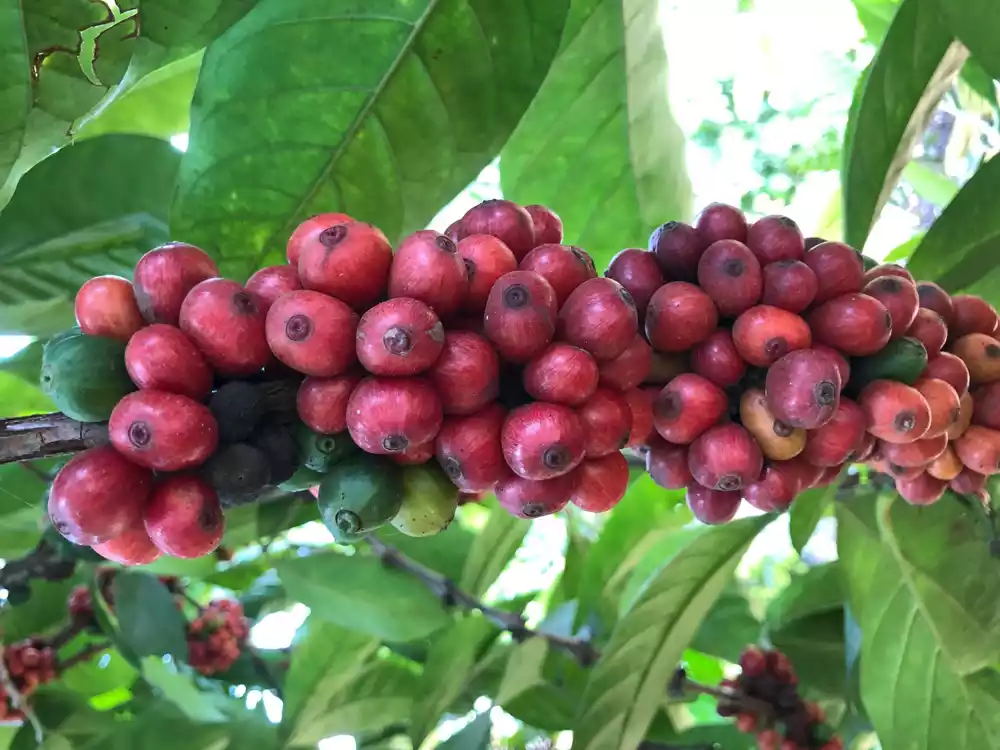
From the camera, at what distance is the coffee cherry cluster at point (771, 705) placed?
3.45 feet

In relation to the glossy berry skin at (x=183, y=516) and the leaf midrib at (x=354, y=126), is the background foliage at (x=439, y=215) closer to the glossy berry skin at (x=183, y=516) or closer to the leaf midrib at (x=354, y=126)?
the leaf midrib at (x=354, y=126)

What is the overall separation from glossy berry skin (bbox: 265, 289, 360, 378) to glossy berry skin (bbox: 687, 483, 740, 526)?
0.85 feet

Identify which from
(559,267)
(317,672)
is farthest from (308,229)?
(317,672)

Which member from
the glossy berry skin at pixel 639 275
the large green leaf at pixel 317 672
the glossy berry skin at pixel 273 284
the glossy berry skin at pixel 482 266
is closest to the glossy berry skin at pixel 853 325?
the glossy berry skin at pixel 639 275

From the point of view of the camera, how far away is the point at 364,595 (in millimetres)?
998

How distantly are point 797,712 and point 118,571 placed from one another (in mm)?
907

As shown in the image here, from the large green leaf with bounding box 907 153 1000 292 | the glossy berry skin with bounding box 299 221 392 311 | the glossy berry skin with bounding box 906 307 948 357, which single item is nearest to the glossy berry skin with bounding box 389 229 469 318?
the glossy berry skin with bounding box 299 221 392 311

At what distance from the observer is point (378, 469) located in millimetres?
445

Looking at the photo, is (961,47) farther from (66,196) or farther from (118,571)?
(118,571)

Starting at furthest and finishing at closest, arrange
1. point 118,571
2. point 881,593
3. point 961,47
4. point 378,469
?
point 118,571
point 881,593
point 961,47
point 378,469

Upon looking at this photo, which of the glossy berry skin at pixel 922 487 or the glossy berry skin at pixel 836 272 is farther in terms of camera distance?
the glossy berry skin at pixel 922 487

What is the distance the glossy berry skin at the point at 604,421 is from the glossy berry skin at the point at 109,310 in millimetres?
244

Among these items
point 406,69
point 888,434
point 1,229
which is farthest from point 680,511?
point 1,229

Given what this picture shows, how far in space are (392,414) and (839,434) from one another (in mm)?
289
